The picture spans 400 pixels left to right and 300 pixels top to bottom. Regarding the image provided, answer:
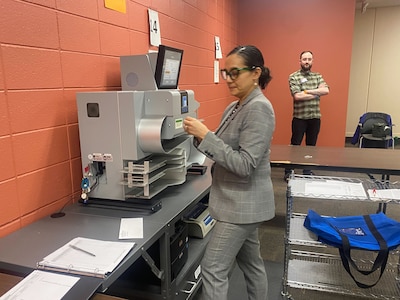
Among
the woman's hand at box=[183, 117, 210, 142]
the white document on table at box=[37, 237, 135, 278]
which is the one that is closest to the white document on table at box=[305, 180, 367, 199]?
the woman's hand at box=[183, 117, 210, 142]

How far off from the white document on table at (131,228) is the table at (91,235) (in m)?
0.02

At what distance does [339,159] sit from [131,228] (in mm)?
1845

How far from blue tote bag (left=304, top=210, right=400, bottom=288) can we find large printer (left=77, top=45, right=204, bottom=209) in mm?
980

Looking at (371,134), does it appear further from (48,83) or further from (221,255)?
(48,83)

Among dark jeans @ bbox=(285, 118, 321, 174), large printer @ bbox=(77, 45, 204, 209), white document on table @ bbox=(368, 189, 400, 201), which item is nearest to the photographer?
large printer @ bbox=(77, 45, 204, 209)

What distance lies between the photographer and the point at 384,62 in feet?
21.7

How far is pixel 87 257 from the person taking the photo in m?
1.21

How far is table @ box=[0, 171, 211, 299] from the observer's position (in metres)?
1.17

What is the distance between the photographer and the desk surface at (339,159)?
7.84 feet

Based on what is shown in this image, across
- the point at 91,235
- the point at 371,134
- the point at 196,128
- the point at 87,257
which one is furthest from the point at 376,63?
the point at 87,257

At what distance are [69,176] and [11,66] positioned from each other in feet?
2.07

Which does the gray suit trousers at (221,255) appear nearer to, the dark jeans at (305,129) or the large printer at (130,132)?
the large printer at (130,132)

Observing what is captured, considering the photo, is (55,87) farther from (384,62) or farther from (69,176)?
(384,62)

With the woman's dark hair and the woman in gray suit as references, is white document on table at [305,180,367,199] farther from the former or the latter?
the woman's dark hair
